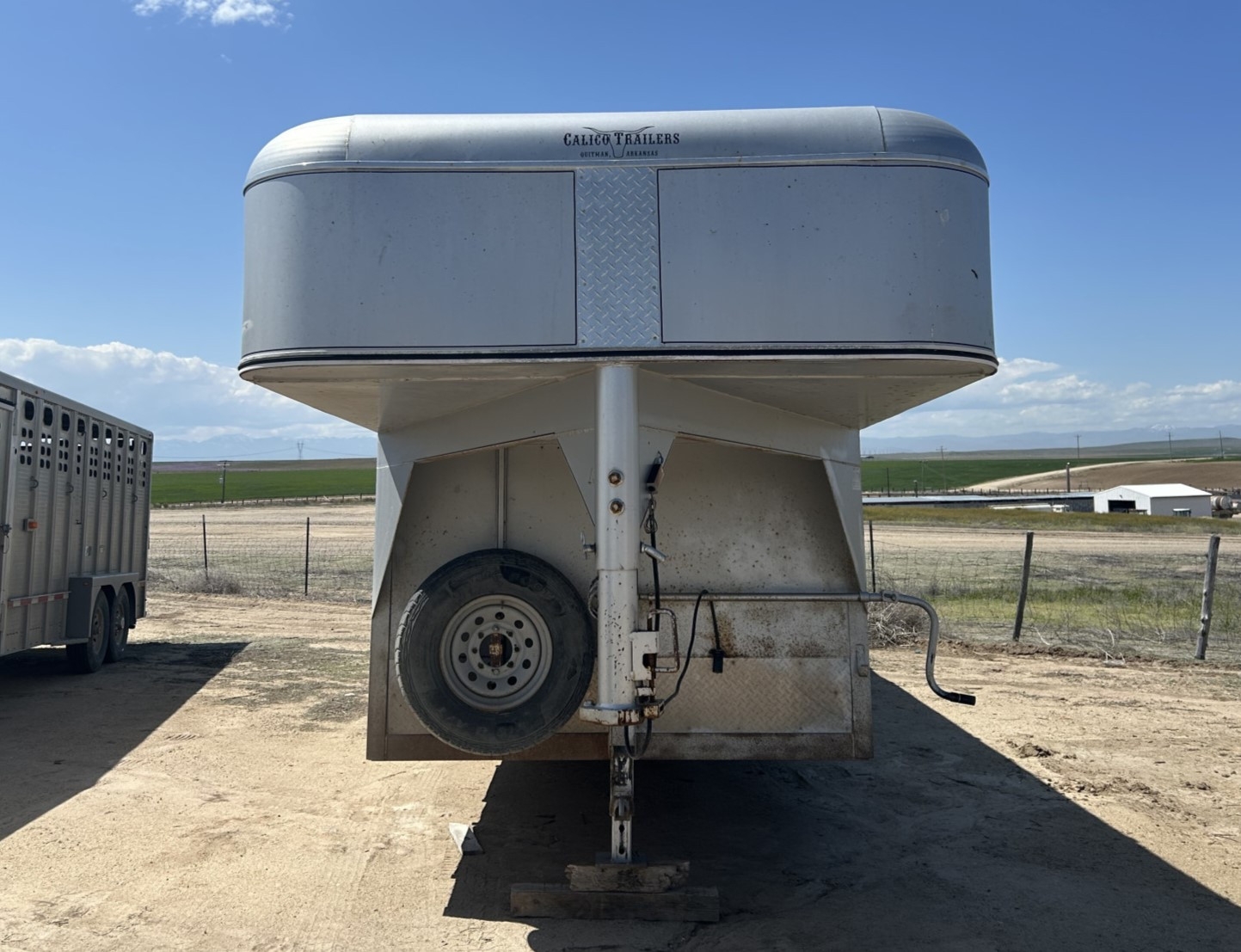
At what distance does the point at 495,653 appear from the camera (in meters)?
4.40

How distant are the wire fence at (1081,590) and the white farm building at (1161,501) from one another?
17773mm

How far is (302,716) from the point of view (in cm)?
798

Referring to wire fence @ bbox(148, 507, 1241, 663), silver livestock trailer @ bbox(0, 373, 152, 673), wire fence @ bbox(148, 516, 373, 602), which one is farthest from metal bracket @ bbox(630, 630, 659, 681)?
wire fence @ bbox(148, 516, 373, 602)

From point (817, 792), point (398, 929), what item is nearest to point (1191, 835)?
point (817, 792)

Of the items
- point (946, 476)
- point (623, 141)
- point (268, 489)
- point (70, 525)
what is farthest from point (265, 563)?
point (946, 476)

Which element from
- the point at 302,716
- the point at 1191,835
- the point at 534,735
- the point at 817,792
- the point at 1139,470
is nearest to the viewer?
the point at 534,735

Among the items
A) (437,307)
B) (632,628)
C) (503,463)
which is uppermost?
(437,307)

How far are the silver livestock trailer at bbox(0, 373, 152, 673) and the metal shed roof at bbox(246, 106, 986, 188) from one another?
5.80m

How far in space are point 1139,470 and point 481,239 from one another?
99.8 m

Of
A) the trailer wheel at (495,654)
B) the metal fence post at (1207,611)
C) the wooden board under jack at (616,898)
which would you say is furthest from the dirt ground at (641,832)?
the metal fence post at (1207,611)

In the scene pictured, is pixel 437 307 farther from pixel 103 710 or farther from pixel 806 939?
pixel 103 710

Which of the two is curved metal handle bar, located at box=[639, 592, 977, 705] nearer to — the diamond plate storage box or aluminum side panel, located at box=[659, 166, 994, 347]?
the diamond plate storage box

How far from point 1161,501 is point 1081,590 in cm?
3365

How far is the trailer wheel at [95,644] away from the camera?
9867mm
